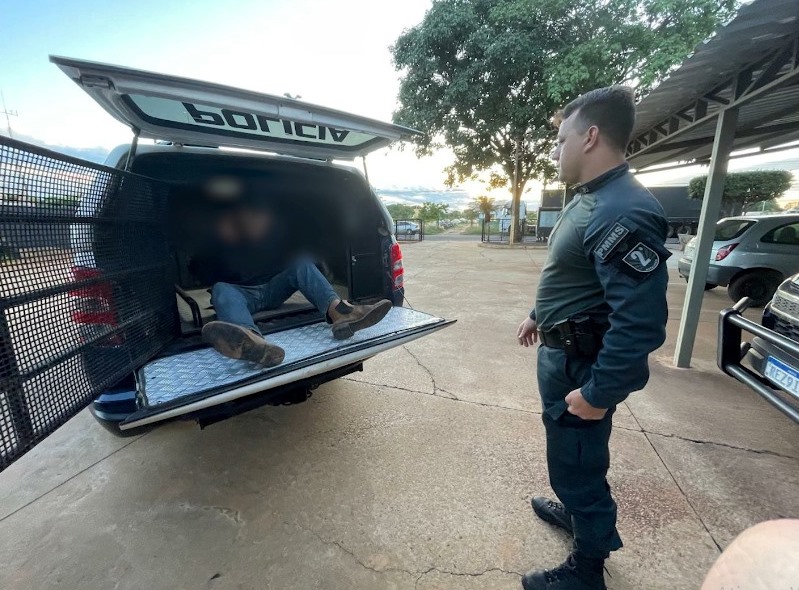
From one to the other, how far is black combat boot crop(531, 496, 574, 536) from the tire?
19.1 feet

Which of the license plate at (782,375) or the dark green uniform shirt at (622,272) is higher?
the dark green uniform shirt at (622,272)

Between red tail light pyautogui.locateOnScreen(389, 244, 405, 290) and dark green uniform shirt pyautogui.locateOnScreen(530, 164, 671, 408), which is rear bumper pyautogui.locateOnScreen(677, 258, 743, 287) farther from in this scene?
dark green uniform shirt pyautogui.locateOnScreen(530, 164, 671, 408)

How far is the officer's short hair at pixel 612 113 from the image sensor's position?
1.31 m

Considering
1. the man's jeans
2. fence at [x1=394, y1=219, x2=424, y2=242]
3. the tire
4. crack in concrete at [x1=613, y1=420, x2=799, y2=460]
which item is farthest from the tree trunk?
the man's jeans

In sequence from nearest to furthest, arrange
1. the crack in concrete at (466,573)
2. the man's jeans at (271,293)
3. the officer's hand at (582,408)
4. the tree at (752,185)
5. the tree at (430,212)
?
the officer's hand at (582,408) → the crack in concrete at (466,573) → the man's jeans at (271,293) → the tree at (752,185) → the tree at (430,212)

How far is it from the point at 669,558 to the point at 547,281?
139cm

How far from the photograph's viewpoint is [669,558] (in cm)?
163

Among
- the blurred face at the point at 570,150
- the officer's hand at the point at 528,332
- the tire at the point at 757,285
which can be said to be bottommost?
the tire at the point at 757,285

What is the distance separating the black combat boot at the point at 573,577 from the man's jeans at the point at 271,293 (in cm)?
181

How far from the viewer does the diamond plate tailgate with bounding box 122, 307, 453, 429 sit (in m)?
1.53

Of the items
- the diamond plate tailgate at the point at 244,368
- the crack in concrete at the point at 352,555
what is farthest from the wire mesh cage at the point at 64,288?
the crack in concrete at the point at 352,555

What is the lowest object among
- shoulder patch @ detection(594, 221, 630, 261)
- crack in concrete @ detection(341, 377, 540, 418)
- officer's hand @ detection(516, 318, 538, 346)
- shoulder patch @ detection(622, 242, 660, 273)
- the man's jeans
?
crack in concrete @ detection(341, 377, 540, 418)

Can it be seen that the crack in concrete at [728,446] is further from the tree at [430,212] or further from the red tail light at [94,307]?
the tree at [430,212]

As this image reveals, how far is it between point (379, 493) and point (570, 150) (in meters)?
1.92
